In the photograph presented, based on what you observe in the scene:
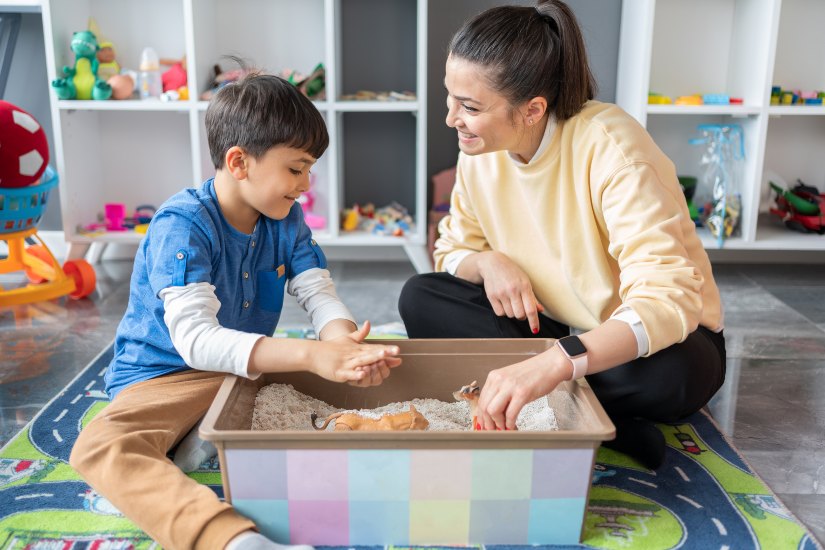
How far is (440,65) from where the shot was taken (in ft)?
8.45

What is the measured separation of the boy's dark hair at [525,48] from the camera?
1155mm

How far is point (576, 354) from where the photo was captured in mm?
996

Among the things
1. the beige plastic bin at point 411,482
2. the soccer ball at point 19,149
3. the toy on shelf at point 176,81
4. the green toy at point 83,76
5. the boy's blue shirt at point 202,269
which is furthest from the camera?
the toy on shelf at point 176,81

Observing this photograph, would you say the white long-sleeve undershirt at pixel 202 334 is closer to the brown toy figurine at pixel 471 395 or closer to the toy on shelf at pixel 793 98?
the brown toy figurine at pixel 471 395

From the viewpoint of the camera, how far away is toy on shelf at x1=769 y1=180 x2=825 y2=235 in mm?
2434

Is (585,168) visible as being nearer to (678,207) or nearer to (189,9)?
(678,207)

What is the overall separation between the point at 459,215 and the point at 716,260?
4.85 ft

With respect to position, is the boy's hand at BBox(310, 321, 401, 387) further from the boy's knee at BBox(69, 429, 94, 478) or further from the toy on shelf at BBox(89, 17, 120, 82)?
the toy on shelf at BBox(89, 17, 120, 82)

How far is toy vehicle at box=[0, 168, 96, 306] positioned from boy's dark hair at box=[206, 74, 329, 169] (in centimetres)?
104

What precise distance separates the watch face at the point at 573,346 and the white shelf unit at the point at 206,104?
1408 mm

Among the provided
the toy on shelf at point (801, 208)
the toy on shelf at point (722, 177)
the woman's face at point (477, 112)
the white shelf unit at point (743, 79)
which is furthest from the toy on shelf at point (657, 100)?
the woman's face at point (477, 112)

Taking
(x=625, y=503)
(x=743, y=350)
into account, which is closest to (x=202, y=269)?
(x=625, y=503)

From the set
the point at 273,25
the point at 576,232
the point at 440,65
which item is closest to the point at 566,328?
the point at 576,232

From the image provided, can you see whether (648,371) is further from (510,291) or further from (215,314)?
(215,314)
